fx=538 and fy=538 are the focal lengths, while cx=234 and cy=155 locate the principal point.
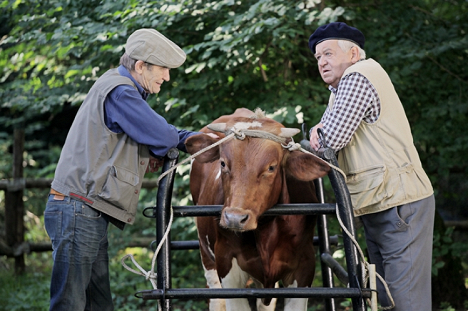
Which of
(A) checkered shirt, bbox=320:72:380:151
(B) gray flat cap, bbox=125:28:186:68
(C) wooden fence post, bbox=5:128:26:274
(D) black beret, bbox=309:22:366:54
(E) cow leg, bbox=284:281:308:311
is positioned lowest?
(C) wooden fence post, bbox=5:128:26:274

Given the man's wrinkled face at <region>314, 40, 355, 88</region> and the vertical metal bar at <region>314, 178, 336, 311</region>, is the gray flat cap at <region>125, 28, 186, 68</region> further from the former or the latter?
the vertical metal bar at <region>314, 178, 336, 311</region>

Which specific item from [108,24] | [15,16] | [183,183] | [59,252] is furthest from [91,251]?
[15,16]

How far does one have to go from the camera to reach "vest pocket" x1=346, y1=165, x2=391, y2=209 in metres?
2.66

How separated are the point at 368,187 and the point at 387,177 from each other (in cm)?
11

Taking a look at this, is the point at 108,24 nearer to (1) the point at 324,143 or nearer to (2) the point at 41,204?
(1) the point at 324,143

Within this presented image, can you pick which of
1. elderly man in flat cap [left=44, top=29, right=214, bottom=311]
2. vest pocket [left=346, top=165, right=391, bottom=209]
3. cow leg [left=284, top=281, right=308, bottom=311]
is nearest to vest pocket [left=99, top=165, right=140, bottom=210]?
elderly man in flat cap [left=44, top=29, right=214, bottom=311]

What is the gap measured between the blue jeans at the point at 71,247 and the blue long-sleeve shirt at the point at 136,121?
429 mm

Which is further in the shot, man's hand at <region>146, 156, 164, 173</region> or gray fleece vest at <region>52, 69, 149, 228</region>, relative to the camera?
man's hand at <region>146, 156, 164, 173</region>

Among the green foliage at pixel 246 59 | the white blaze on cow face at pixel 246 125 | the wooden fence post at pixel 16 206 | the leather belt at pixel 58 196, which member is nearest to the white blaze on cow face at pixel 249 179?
the white blaze on cow face at pixel 246 125

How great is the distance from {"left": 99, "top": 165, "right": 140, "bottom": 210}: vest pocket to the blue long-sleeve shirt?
0.17 meters

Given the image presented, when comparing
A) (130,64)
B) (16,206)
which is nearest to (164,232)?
(130,64)

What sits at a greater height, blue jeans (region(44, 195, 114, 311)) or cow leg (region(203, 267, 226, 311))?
blue jeans (region(44, 195, 114, 311))

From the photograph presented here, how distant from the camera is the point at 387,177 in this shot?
8.79ft

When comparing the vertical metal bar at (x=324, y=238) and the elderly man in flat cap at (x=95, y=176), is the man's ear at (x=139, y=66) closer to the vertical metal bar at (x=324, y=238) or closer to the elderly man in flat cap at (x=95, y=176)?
the elderly man in flat cap at (x=95, y=176)
